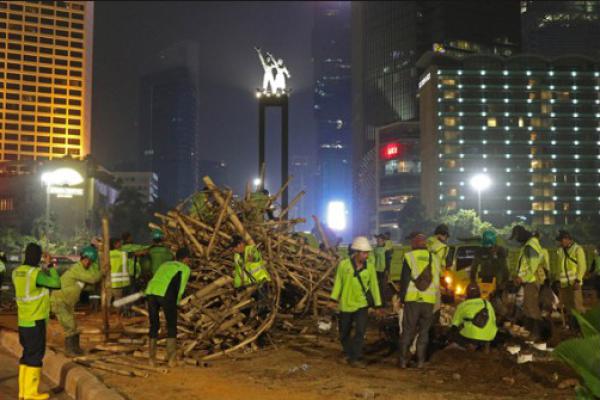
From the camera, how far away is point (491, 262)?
11.9 m

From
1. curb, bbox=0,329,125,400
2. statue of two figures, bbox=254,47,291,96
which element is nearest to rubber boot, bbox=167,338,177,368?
curb, bbox=0,329,125,400

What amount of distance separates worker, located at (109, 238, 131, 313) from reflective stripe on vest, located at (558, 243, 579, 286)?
8.31 meters

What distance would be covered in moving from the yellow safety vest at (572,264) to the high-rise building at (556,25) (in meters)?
163

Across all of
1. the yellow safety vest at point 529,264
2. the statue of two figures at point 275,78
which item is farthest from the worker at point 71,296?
the statue of two figures at point 275,78

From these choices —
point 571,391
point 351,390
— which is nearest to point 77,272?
point 351,390

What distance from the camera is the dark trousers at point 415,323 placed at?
9062 millimetres

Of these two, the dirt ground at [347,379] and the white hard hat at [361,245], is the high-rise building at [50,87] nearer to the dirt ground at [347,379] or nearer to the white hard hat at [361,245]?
the dirt ground at [347,379]

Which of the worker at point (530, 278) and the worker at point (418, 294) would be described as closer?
the worker at point (418, 294)

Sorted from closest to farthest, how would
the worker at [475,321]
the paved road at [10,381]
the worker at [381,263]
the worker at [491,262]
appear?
the paved road at [10,381]
the worker at [475,321]
the worker at [491,262]
the worker at [381,263]

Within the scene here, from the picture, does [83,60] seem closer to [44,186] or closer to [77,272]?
[44,186]

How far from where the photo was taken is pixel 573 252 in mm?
12523

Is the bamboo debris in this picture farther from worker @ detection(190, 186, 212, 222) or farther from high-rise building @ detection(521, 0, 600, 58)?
high-rise building @ detection(521, 0, 600, 58)

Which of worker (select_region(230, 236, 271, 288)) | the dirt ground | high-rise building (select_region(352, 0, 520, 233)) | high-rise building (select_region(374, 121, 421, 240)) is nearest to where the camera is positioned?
the dirt ground

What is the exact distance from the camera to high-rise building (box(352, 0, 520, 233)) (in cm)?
15562
